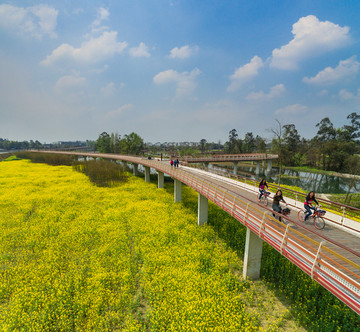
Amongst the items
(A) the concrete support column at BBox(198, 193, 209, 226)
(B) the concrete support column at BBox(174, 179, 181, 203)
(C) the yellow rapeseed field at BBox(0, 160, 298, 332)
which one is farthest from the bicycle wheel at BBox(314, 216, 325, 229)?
(B) the concrete support column at BBox(174, 179, 181, 203)

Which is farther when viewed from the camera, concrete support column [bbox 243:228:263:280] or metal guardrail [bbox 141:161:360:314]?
concrete support column [bbox 243:228:263:280]

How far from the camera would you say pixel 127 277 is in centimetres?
1147

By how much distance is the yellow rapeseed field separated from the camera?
28.8 feet

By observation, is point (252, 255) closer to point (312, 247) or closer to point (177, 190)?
point (312, 247)

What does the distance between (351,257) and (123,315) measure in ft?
36.3

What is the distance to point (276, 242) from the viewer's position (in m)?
7.96

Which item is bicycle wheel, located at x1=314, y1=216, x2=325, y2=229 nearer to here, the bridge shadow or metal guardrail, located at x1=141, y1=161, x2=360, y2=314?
metal guardrail, located at x1=141, y1=161, x2=360, y2=314

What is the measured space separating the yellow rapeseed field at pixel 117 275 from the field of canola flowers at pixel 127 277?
54 mm

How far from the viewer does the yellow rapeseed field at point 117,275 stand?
878cm

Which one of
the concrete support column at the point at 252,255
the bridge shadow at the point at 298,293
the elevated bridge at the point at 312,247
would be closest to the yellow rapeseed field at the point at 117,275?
the concrete support column at the point at 252,255

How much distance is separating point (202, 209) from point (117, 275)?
32.9 feet

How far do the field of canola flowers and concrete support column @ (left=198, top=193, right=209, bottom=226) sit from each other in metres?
1.11

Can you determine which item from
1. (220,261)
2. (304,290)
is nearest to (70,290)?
(220,261)

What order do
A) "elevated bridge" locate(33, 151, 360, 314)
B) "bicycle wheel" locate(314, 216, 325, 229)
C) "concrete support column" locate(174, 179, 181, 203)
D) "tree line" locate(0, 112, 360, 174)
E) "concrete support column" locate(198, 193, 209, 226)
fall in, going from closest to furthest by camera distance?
"elevated bridge" locate(33, 151, 360, 314) → "bicycle wheel" locate(314, 216, 325, 229) → "concrete support column" locate(198, 193, 209, 226) → "concrete support column" locate(174, 179, 181, 203) → "tree line" locate(0, 112, 360, 174)
